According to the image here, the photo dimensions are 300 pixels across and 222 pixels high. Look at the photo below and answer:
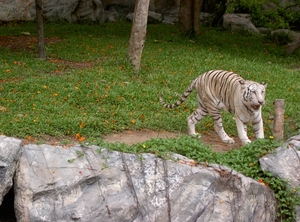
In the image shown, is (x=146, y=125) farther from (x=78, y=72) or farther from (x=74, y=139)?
(x=78, y=72)

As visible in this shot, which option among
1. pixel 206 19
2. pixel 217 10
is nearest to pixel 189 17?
pixel 206 19

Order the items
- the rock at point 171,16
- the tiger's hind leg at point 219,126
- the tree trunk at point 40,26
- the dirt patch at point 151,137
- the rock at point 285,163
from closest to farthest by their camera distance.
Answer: the rock at point 285,163 < the dirt patch at point 151,137 < the tiger's hind leg at point 219,126 < the tree trunk at point 40,26 < the rock at point 171,16

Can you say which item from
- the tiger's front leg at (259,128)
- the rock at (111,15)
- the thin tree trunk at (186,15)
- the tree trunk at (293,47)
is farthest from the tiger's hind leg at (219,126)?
the rock at (111,15)

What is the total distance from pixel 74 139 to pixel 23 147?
5.46 ft

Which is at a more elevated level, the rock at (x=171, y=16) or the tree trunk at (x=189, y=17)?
the tree trunk at (x=189, y=17)

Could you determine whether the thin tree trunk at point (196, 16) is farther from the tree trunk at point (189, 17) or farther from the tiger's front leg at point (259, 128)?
the tiger's front leg at point (259, 128)

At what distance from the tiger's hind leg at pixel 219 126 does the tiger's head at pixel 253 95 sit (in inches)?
28.4

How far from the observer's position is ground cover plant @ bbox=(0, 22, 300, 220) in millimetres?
8051

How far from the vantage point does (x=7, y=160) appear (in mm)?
6336

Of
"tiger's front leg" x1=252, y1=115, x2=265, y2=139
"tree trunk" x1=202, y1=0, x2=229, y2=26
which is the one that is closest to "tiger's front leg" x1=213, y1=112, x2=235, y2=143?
"tiger's front leg" x1=252, y1=115, x2=265, y2=139

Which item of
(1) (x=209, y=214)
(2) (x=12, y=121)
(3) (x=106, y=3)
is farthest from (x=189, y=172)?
(3) (x=106, y=3)

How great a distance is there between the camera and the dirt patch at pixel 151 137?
8.45 m

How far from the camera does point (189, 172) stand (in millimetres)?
6754

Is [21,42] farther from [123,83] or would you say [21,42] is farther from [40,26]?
[123,83]
